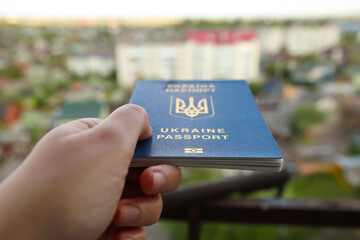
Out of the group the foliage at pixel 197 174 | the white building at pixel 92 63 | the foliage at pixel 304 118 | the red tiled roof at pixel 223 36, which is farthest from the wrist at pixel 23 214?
the white building at pixel 92 63

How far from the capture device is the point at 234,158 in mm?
309

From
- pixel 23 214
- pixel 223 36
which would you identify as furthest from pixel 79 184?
pixel 223 36

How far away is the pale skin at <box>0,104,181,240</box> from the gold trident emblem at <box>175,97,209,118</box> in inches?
3.9

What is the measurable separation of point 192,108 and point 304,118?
16.1 feet

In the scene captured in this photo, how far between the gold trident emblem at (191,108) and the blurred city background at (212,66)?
2.64 m

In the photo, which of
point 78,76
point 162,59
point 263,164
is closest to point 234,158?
point 263,164

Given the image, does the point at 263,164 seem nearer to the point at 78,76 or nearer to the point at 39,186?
the point at 39,186

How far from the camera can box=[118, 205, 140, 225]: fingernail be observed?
314 mm

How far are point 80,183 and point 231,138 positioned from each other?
207mm

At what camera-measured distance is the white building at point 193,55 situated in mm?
5516

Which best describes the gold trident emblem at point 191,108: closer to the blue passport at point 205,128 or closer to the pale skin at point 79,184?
the blue passport at point 205,128

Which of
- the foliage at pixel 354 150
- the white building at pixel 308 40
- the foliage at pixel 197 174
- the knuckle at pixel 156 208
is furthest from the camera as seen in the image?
the white building at pixel 308 40

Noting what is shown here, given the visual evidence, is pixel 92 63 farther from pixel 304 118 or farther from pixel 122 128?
pixel 122 128

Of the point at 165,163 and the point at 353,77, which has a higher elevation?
the point at 165,163
